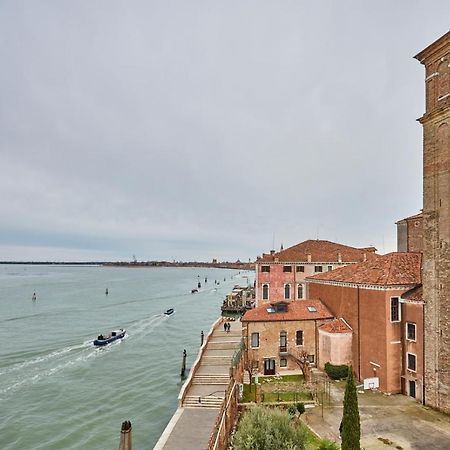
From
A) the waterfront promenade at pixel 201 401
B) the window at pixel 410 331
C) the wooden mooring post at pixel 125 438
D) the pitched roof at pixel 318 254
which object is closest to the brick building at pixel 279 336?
the waterfront promenade at pixel 201 401

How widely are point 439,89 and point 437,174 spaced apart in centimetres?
482

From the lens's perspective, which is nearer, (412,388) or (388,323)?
(412,388)

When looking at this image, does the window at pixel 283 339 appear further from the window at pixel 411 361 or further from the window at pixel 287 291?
the window at pixel 287 291

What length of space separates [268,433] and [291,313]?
14.9 meters

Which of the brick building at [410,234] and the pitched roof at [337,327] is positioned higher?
the brick building at [410,234]

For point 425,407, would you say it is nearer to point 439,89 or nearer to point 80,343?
point 439,89

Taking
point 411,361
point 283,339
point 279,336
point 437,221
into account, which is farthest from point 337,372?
point 437,221

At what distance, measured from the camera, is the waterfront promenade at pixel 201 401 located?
1861cm

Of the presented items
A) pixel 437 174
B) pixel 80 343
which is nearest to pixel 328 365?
pixel 437 174

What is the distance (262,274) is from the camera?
4553cm

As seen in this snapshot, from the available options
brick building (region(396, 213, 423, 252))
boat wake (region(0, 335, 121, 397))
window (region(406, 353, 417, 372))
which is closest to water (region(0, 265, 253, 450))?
boat wake (region(0, 335, 121, 397))

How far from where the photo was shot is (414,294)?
2403 cm

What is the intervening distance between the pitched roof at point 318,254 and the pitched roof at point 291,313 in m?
14.9

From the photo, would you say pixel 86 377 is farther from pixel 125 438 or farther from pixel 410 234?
pixel 410 234
